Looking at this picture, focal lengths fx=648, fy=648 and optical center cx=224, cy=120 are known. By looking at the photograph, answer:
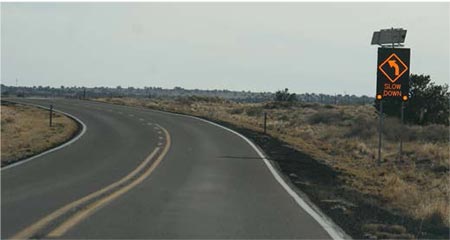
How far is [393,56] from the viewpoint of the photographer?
73.6ft

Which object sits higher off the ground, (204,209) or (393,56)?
(393,56)

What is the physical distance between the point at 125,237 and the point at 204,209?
9.25 ft

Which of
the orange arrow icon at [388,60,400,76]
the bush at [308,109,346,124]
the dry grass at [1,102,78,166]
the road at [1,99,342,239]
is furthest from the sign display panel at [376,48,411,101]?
the bush at [308,109,346,124]

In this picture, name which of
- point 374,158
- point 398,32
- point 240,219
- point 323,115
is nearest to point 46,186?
point 240,219

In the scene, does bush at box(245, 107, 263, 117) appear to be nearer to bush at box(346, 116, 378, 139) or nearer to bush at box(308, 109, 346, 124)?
bush at box(308, 109, 346, 124)

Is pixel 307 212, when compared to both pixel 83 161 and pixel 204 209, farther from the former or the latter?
pixel 83 161

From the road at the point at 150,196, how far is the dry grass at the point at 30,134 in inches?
37.8

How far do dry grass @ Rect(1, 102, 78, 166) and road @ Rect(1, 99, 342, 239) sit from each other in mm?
961

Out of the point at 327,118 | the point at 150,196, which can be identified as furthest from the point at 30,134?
the point at 327,118

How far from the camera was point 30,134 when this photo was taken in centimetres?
2869

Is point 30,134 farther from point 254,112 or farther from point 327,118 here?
point 254,112

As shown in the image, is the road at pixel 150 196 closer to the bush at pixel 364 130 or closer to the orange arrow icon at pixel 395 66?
the orange arrow icon at pixel 395 66

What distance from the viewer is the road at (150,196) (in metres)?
9.05

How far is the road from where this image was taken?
9055mm
